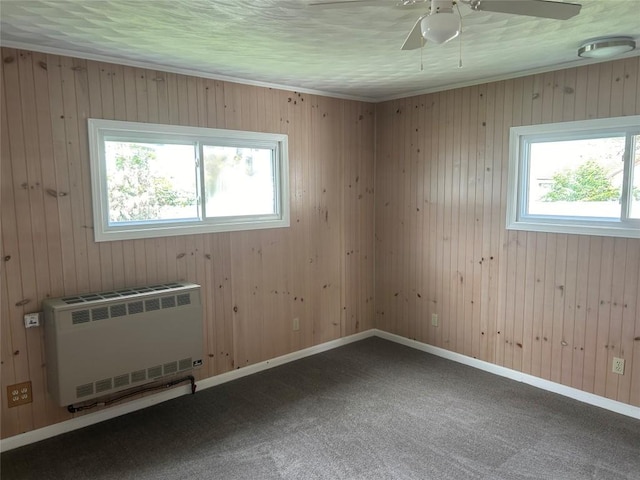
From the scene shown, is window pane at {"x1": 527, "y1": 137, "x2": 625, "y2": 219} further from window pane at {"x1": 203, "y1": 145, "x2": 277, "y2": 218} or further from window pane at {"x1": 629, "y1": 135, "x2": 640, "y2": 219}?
window pane at {"x1": 203, "y1": 145, "x2": 277, "y2": 218}

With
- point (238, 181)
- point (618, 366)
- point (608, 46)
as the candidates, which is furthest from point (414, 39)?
point (618, 366)

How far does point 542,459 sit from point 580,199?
1.85 meters

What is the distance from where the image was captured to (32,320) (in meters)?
2.79

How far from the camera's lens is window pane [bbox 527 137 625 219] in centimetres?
317

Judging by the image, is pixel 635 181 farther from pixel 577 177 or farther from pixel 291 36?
pixel 291 36

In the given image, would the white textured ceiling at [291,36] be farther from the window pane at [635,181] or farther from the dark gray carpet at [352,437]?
the dark gray carpet at [352,437]

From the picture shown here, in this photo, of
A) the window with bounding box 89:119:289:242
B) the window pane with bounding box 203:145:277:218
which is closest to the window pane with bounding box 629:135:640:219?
the window with bounding box 89:119:289:242

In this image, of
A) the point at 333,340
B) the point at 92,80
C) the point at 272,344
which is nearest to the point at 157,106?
the point at 92,80

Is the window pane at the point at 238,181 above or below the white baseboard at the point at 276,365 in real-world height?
above

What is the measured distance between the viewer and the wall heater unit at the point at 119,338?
8.97 ft

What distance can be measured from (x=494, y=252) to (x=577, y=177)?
0.86 meters

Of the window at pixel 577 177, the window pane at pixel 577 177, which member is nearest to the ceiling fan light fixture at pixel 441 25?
the window at pixel 577 177

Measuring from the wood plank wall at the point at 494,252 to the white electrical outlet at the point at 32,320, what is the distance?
315cm

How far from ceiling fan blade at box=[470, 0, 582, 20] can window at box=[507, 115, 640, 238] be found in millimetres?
1624
